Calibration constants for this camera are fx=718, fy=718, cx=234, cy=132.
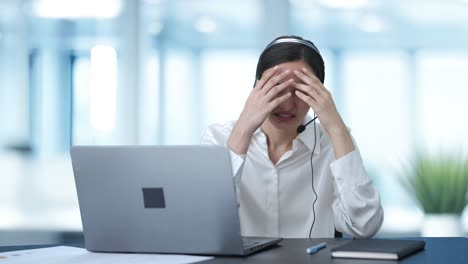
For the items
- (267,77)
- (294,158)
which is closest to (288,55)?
(267,77)

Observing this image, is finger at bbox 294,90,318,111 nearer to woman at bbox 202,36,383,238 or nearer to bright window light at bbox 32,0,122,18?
woman at bbox 202,36,383,238

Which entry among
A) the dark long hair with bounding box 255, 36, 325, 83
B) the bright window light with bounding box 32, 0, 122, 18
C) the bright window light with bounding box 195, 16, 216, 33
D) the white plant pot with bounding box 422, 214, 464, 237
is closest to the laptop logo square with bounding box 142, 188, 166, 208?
the dark long hair with bounding box 255, 36, 325, 83

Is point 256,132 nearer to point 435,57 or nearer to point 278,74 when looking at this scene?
point 278,74

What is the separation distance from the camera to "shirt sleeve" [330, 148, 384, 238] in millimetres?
1936

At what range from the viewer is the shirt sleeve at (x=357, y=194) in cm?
194

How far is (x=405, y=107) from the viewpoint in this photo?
15.6 feet

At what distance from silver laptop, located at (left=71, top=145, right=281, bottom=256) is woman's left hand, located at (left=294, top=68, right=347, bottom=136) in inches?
17.2

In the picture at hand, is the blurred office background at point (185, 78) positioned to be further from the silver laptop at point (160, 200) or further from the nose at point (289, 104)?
the silver laptop at point (160, 200)

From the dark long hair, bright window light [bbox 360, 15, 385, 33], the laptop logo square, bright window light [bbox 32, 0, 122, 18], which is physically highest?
bright window light [bbox 32, 0, 122, 18]

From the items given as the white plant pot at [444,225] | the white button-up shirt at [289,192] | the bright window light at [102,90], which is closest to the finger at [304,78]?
the white button-up shirt at [289,192]

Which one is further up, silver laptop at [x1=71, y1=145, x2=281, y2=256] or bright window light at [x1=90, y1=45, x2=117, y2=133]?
bright window light at [x1=90, y1=45, x2=117, y2=133]

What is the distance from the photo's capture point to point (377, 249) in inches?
61.2

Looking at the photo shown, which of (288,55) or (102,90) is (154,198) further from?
(102,90)

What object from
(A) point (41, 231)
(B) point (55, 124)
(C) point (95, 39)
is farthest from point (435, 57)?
(A) point (41, 231)
